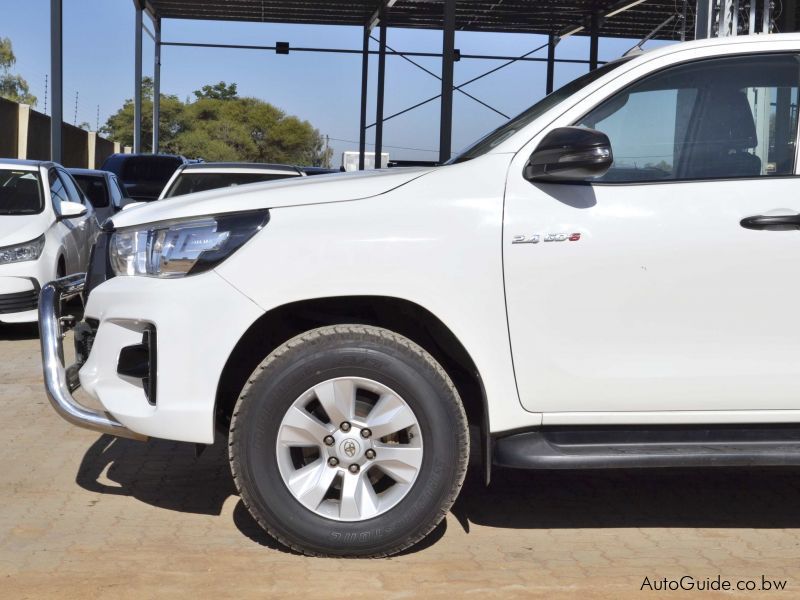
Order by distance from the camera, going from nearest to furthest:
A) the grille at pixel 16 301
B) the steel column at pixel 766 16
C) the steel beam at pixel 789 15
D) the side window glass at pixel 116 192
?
the grille at pixel 16 301, the steel column at pixel 766 16, the steel beam at pixel 789 15, the side window glass at pixel 116 192

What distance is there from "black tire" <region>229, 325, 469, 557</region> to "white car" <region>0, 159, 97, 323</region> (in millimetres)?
6311

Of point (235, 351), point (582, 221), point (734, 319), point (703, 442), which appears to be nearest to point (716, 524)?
point (703, 442)

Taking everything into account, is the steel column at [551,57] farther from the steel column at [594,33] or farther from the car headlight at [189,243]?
the car headlight at [189,243]

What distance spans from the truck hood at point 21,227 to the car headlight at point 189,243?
6103 millimetres

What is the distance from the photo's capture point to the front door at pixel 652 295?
4.17m

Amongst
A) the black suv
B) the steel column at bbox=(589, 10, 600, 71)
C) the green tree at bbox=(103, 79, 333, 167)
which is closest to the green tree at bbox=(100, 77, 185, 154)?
the green tree at bbox=(103, 79, 333, 167)

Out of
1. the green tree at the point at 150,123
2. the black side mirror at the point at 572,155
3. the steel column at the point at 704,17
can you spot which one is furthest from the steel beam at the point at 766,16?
the green tree at the point at 150,123

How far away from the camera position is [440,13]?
30281mm

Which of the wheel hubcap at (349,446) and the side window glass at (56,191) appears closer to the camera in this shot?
the wheel hubcap at (349,446)

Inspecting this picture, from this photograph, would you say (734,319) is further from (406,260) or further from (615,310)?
(406,260)

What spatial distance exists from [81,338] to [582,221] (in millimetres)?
2021

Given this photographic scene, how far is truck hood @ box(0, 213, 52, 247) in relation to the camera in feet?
32.9

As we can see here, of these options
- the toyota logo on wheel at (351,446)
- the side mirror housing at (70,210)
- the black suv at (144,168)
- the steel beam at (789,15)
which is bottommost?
the toyota logo on wheel at (351,446)

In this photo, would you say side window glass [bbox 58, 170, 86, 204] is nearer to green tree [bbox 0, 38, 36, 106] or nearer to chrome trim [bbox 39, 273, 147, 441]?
chrome trim [bbox 39, 273, 147, 441]
